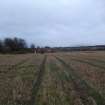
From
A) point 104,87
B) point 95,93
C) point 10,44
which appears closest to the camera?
point 95,93

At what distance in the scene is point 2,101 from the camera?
10477mm

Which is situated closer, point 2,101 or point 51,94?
point 2,101

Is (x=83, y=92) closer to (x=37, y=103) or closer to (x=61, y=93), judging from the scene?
(x=61, y=93)

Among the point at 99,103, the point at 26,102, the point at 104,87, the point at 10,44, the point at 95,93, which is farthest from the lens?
the point at 10,44

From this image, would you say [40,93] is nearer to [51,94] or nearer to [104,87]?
[51,94]

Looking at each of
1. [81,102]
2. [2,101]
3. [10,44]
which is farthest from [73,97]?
[10,44]

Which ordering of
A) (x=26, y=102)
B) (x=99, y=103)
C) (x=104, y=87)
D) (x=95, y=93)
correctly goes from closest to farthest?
1. (x=99, y=103)
2. (x=26, y=102)
3. (x=95, y=93)
4. (x=104, y=87)

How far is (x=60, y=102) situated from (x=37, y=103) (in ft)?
2.74

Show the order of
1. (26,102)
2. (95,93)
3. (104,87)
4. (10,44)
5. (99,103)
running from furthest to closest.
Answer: (10,44) < (104,87) < (95,93) < (26,102) < (99,103)

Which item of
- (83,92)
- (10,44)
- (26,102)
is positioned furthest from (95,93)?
(10,44)

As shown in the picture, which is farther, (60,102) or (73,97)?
(73,97)

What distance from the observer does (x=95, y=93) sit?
11.5 m

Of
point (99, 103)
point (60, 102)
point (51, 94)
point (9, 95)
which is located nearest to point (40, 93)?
point (51, 94)

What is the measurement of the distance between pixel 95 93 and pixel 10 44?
158m
